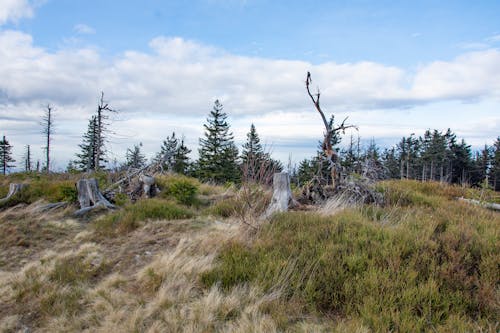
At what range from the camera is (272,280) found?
3529 mm

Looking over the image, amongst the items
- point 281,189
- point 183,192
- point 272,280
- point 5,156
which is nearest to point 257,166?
point 281,189

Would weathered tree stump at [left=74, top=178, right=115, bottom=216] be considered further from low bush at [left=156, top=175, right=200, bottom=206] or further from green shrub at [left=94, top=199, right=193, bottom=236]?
green shrub at [left=94, top=199, right=193, bottom=236]

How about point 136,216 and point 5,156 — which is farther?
point 5,156

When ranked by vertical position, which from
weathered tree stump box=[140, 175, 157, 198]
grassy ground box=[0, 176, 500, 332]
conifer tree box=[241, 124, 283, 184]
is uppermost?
conifer tree box=[241, 124, 283, 184]

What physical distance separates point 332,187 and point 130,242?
5414 mm

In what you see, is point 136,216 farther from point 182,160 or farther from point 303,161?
point 303,161

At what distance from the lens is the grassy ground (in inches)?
115

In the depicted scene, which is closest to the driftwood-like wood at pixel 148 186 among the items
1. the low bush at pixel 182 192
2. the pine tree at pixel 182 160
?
the low bush at pixel 182 192

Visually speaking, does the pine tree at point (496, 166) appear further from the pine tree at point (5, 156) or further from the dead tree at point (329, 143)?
the pine tree at point (5, 156)

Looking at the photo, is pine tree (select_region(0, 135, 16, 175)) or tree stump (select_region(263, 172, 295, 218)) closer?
tree stump (select_region(263, 172, 295, 218))

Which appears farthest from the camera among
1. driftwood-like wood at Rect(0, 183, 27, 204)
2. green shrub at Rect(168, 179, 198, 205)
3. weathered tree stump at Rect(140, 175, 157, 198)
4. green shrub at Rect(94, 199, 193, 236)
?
weathered tree stump at Rect(140, 175, 157, 198)

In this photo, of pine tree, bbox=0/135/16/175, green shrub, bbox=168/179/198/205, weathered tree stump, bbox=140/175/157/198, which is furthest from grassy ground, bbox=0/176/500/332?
pine tree, bbox=0/135/16/175

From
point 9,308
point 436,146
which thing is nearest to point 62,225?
point 9,308

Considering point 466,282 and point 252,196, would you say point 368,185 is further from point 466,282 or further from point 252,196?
point 466,282
